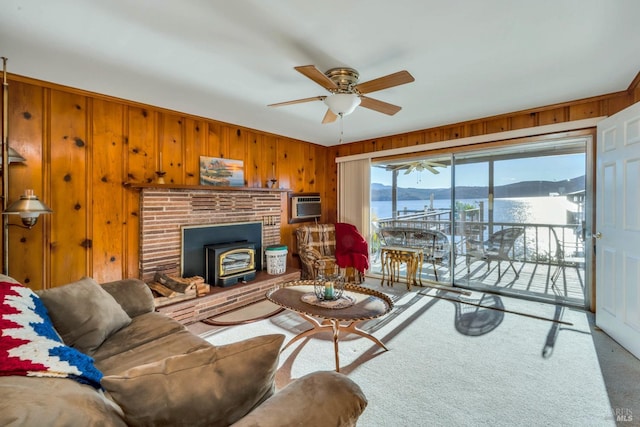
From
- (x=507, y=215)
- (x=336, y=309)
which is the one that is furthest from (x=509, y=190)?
(x=336, y=309)

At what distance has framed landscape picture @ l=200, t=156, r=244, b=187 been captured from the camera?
3783 mm

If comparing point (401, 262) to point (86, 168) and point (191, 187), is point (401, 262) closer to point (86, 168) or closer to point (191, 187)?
point (191, 187)

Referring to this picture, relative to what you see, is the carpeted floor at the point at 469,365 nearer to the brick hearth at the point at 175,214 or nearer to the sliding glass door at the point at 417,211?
the brick hearth at the point at 175,214

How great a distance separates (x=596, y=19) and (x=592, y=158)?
2076mm

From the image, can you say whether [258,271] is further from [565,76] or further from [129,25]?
[565,76]

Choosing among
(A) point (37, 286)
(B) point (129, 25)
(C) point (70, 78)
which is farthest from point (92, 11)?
(A) point (37, 286)

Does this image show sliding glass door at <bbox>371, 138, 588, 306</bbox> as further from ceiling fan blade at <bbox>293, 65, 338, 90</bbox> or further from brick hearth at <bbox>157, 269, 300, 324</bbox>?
ceiling fan blade at <bbox>293, 65, 338, 90</bbox>

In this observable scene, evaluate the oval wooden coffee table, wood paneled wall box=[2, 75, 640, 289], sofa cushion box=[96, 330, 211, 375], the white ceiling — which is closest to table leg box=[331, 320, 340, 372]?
the oval wooden coffee table

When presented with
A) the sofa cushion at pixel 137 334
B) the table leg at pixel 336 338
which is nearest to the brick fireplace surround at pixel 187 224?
the sofa cushion at pixel 137 334

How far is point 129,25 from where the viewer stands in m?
1.81

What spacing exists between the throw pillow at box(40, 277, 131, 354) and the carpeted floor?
1.03 m

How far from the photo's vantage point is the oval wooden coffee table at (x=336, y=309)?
6.95 ft

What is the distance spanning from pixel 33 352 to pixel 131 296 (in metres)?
1.34

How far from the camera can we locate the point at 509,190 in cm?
398
